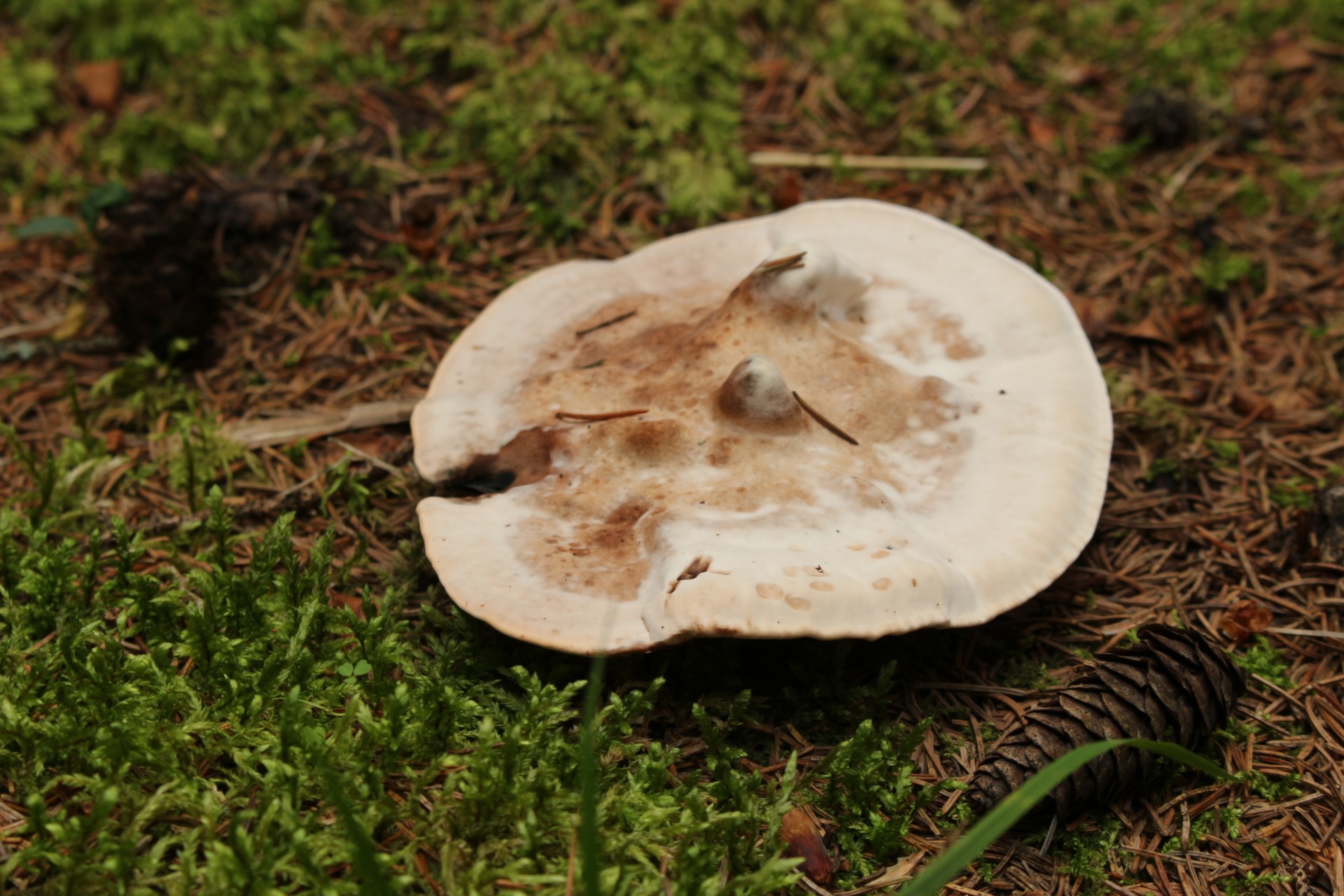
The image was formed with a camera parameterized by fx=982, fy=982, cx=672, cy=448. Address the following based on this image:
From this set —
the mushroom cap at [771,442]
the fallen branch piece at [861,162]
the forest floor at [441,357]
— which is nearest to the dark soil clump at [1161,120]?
the forest floor at [441,357]

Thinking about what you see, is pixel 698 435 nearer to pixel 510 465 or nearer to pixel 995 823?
pixel 510 465

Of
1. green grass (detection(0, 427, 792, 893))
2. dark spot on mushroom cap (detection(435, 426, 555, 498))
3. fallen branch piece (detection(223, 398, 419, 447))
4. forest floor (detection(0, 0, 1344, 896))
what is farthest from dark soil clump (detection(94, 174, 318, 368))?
dark spot on mushroom cap (detection(435, 426, 555, 498))

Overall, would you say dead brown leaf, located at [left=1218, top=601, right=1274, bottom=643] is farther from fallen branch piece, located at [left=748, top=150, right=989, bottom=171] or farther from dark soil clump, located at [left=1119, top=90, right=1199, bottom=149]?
dark soil clump, located at [left=1119, top=90, right=1199, bottom=149]

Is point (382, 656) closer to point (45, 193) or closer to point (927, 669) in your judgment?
point (927, 669)

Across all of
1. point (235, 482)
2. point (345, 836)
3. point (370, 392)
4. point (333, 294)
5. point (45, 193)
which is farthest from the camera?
point (45, 193)

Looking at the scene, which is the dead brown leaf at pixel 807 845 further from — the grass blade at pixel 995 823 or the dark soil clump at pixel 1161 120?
the dark soil clump at pixel 1161 120

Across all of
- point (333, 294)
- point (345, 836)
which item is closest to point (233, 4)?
point (333, 294)
